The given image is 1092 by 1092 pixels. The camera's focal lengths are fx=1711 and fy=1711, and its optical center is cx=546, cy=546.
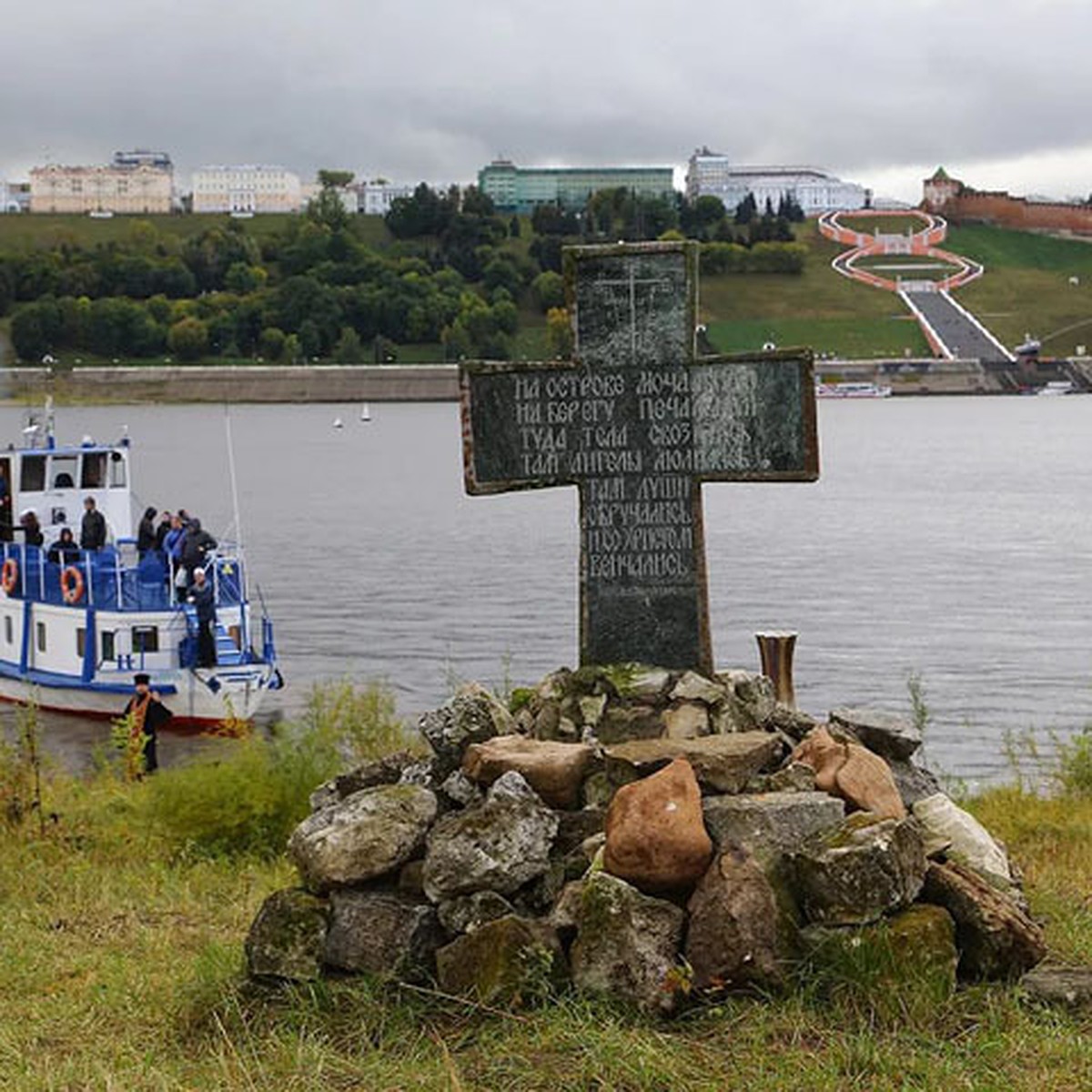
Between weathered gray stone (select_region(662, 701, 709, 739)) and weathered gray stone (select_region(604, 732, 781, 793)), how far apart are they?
0.38 metres

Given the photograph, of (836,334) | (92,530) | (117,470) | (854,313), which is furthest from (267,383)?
(92,530)

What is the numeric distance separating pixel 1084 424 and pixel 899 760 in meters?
124

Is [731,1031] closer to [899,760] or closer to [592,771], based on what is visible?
[592,771]

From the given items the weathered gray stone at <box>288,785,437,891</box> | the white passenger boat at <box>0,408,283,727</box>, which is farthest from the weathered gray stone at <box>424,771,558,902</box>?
the white passenger boat at <box>0,408,283,727</box>

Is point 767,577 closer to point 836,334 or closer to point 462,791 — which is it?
point 462,791

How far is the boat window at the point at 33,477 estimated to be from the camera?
101 feet

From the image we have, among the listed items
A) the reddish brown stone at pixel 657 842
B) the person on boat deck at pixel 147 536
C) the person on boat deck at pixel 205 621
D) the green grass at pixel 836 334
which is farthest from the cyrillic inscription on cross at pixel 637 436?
the green grass at pixel 836 334

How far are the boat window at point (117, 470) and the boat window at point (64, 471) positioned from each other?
2.20ft

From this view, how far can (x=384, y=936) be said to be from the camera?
7129mm

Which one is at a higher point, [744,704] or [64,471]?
[64,471]

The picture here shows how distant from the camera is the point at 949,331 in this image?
176 meters

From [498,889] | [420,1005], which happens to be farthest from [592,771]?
[420,1005]

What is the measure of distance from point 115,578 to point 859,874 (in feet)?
76.0

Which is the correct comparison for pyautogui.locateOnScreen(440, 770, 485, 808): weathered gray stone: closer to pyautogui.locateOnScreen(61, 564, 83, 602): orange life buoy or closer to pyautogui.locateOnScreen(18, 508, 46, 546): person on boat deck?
pyautogui.locateOnScreen(61, 564, 83, 602): orange life buoy
